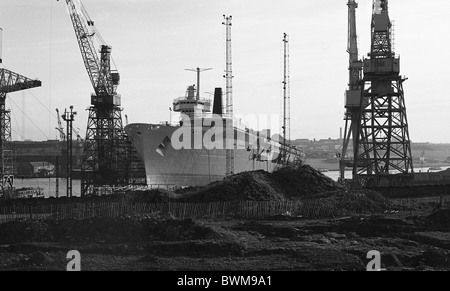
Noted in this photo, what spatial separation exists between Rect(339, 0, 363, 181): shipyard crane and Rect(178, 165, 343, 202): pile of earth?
30.4 meters

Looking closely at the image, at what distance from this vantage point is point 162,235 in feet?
86.0

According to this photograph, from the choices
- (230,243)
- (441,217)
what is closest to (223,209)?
(230,243)

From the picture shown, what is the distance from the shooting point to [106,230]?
2642cm

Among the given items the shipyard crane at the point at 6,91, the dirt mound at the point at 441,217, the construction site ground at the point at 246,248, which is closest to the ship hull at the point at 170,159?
the shipyard crane at the point at 6,91

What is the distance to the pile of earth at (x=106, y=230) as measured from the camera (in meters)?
26.0

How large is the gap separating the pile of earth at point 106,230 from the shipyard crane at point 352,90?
49833 mm

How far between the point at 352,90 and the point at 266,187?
45.8 metres

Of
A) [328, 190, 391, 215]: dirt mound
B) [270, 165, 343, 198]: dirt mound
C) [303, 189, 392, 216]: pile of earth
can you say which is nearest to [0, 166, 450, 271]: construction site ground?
[303, 189, 392, 216]: pile of earth

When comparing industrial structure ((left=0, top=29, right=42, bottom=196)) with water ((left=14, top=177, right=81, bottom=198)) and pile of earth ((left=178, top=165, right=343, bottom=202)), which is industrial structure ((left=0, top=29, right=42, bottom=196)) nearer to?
water ((left=14, top=177, right=81, bottom=198))

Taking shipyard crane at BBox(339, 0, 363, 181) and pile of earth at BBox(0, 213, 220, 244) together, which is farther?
shipyard crane at BBox(339, 0, 363, 181)

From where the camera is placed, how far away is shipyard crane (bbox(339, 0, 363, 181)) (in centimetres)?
8031

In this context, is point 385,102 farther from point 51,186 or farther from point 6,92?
point 51,186
